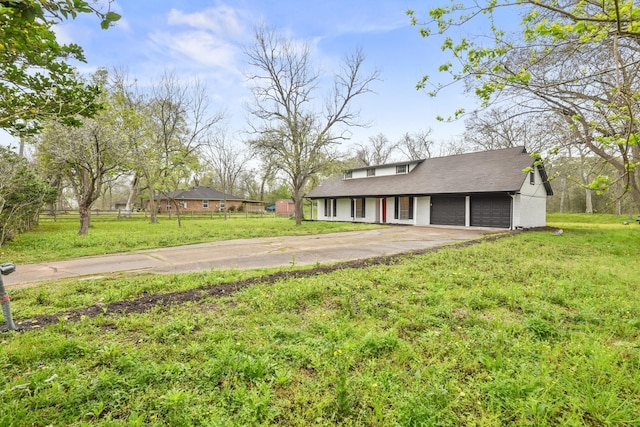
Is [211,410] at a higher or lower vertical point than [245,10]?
lower

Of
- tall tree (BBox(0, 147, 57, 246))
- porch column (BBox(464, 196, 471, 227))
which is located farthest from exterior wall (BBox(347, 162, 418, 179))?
tall tree (BBox(0, 147, 57, 246))

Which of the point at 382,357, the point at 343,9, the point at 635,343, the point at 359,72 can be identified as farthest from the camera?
the point at 359,72

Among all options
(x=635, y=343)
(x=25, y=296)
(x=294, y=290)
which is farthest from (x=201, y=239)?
(x=635, y=343)

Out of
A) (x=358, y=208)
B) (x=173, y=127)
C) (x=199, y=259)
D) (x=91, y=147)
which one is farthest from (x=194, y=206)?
(x=199, y=259)

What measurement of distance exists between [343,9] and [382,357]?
8028mm

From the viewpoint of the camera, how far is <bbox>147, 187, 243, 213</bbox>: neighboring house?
41.1 meters

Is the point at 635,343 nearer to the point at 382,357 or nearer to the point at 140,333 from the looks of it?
the point at 382,357

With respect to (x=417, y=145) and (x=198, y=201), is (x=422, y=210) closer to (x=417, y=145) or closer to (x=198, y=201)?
(x=417, y=145)

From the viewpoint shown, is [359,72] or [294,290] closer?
[294,290]

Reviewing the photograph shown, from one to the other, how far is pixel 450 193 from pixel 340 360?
700 inches

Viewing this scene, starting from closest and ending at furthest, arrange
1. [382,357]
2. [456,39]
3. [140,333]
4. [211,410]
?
[211,410] < [382,357] < [140,333] < [456,39]

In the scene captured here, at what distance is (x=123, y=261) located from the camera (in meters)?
7.67

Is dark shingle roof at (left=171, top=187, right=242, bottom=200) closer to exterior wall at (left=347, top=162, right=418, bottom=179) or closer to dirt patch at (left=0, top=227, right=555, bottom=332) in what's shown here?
exterior wall at (left=347, top=162, right=418, bottom=179)

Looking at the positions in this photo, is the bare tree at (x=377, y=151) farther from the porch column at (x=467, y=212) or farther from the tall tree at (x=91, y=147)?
the tall tree at (x=91, y=147)
